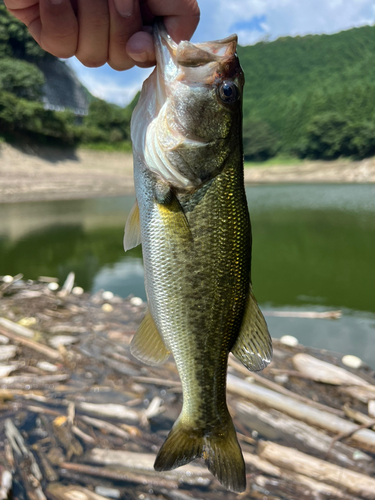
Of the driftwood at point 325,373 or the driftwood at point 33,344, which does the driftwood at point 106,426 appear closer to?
the driftwood at point 33,344

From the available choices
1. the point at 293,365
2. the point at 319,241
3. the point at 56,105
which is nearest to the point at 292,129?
the point at 56,105

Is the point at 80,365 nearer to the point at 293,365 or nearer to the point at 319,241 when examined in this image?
the point at 293,365

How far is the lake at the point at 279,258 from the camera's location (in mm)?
7945

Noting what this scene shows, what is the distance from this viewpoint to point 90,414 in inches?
155

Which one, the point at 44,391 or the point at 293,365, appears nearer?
the point at 44,391

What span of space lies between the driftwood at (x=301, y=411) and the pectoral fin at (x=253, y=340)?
8.62 feet

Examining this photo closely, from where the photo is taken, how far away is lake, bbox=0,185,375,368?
7.95 meters

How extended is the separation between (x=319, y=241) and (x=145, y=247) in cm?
1506

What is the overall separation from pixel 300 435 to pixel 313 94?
3208 inches

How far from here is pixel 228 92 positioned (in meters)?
1.57

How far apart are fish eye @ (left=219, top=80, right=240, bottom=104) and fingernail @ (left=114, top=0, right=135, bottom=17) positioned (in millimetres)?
560

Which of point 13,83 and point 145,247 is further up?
point 13,83

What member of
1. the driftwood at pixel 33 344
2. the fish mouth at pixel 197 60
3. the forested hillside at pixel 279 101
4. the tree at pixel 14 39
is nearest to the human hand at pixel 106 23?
the fish mouth at pixel 197 60

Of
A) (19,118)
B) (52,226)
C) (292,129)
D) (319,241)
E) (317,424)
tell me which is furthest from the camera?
(292,129)
